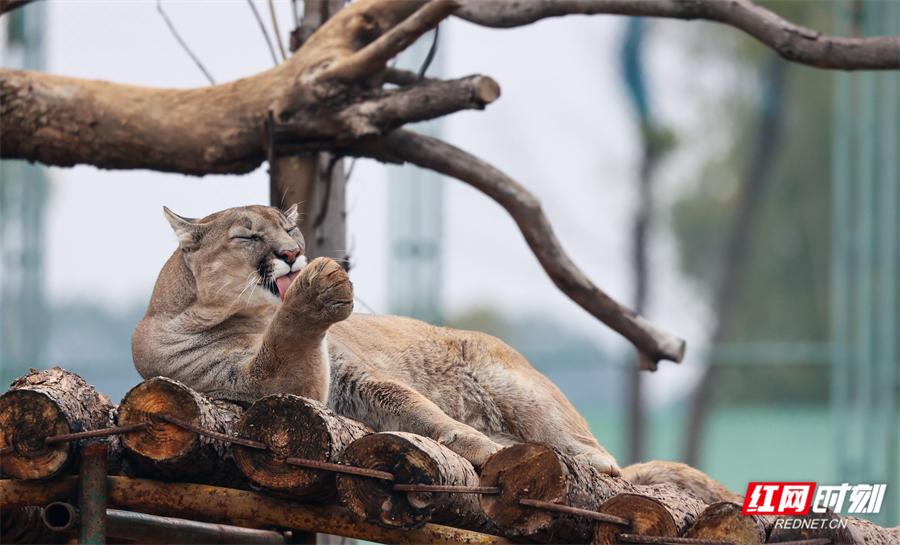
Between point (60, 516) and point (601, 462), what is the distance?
2027 mm

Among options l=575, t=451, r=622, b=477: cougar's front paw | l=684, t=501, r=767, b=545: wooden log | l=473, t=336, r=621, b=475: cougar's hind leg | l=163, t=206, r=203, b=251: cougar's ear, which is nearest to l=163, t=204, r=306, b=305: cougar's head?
l=163, t=206, r=203, b=251: cougar's ear

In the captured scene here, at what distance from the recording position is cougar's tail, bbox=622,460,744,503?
552 cm

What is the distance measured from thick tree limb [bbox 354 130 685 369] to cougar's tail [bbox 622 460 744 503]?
0.99 meters

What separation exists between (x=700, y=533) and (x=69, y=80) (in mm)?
3918

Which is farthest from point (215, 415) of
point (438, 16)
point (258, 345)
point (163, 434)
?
point (438, 16)

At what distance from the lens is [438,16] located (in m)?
5.72

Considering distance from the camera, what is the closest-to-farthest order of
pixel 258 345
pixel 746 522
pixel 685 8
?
1. pixel 746 522
2. pixel 258 345
3. pixel 685 8

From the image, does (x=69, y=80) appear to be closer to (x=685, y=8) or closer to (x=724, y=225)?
(x=685, y=8)

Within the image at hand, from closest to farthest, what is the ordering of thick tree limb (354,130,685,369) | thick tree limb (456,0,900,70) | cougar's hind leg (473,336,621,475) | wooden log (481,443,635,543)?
1. wooden log (481,443,635,543)
2. cougar's hind leg (473,336,621,475)
3. thick tree limb (456,0,900,70)
4. thick tree limb (354,130,685,369)

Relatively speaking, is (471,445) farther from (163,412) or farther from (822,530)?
(822,530)

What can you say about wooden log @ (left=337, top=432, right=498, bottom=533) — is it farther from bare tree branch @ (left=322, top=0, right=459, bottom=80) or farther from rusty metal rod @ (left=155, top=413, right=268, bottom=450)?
bare tree branch @ (left=322, top=0, right=459, bottom=80)

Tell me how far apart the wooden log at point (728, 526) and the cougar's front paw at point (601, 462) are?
113 centimetres

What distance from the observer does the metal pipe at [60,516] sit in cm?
450

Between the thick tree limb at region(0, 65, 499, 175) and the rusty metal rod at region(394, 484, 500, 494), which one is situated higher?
the thick tree limb at region(0, 65, 499, 175)
